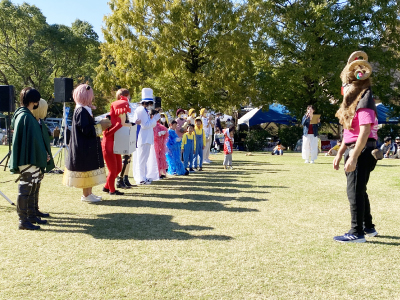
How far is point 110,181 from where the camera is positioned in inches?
303

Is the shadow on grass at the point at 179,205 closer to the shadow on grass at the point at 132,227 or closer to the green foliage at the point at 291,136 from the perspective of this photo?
the shadow on grass at the point at 132,227

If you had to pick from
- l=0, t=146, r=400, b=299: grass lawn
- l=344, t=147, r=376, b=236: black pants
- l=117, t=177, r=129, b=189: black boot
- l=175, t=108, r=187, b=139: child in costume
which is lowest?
l=0, t=146, r=400, b=299: grass lawn

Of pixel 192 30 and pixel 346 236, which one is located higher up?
pixel 192 30

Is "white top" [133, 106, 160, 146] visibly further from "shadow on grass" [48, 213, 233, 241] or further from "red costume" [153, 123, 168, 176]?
"shadow on grass" [48, 213, 233, 241]

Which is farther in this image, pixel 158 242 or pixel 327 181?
pixel 327 181

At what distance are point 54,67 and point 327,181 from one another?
33790 mm

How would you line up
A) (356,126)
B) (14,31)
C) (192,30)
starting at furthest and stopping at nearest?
(14,31) < (192,30) < (356,126)

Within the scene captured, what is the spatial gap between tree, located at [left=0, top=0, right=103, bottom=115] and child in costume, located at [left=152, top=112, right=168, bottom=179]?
1093 inches

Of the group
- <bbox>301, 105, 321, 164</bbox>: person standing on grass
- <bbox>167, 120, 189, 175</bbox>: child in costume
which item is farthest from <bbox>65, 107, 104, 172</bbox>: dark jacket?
<bbox>301, 105, 321, 164</bbox>: person standing on grass

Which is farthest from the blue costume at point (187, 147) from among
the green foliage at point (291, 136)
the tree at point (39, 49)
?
the tree at point (39, 49)

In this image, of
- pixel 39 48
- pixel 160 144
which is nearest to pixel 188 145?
pixel 160 144

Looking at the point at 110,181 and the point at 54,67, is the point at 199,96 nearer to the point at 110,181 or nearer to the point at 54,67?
the point at 110,181

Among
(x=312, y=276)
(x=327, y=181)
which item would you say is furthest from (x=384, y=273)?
(x=327, y=181)

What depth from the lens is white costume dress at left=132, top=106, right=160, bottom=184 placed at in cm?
855
